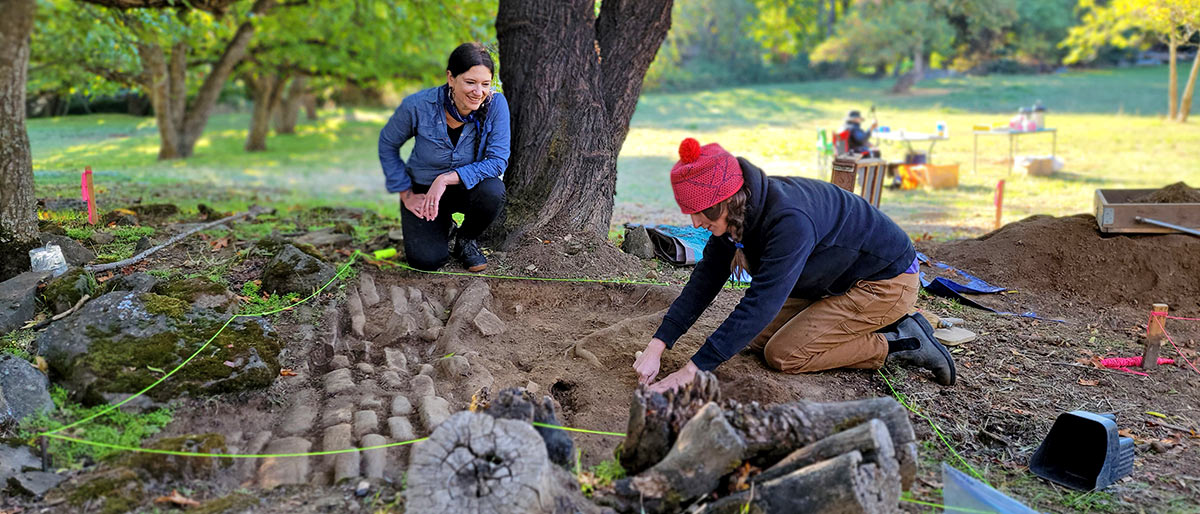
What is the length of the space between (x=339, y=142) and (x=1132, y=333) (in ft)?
61.6

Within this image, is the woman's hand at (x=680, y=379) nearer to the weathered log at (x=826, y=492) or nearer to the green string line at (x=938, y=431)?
the weathered log at (x=826, y=492)

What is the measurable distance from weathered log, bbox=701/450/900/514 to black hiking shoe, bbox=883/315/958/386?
151 centimetres

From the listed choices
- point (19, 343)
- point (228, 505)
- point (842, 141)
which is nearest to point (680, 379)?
point (228, 505)

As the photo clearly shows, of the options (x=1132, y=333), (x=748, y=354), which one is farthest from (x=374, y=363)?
(x=1132, y=333)

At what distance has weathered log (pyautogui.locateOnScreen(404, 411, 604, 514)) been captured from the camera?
2.38 metres

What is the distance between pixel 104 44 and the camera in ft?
36.1

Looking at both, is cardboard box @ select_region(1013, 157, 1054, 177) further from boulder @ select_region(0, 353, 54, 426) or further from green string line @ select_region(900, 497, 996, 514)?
boulder @ select_region(0, 353, 54, 426)

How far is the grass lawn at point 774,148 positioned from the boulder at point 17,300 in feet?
12.1

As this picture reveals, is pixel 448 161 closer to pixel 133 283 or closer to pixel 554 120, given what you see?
pixel 554 120

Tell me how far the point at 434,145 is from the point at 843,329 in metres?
2.43

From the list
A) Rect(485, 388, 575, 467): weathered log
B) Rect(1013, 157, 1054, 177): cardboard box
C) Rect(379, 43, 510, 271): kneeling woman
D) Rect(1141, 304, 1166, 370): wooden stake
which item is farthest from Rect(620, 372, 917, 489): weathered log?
Rect(1013, 157, 1054, 177): cardboard box

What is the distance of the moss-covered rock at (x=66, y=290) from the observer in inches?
148

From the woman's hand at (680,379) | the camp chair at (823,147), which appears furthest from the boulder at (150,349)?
the camp chair at (823,147)

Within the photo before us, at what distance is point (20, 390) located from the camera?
10.2 ft
